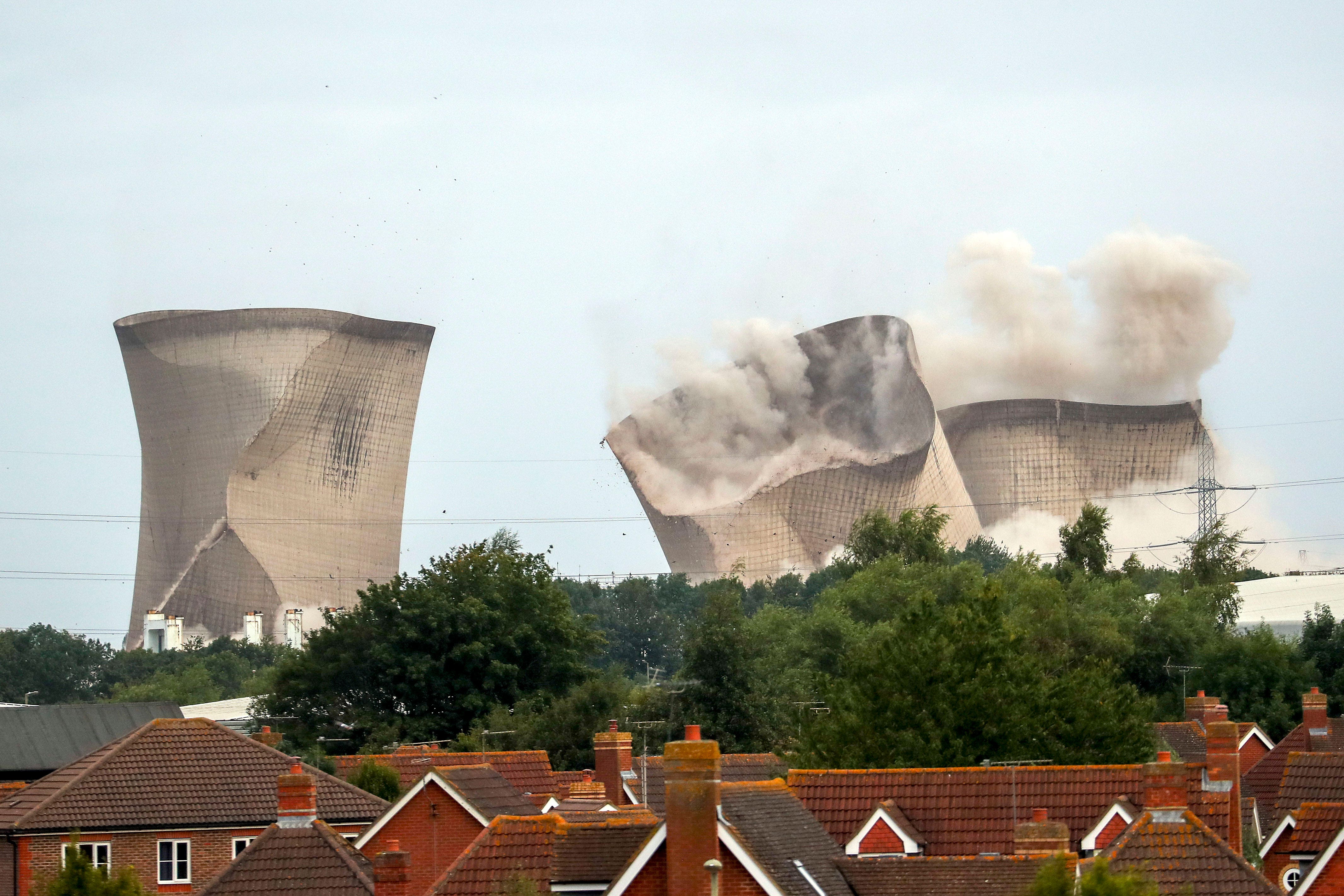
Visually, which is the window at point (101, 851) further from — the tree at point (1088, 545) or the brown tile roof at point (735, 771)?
the tree at point (1088, 545)

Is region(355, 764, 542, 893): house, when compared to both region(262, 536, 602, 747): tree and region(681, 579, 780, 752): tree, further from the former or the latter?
region(262, 536, 602, 747): tree

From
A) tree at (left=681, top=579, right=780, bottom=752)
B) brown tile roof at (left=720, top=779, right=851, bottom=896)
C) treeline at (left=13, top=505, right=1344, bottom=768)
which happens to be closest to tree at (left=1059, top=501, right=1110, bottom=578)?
treeline at (left=13, top=505, right=1344, bottom=768)

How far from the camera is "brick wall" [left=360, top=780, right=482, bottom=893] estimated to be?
18.7 m

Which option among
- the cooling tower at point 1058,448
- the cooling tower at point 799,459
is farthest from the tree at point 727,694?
Result: the cooling tower at point 1058,448

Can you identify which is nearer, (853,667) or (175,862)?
(175,862)

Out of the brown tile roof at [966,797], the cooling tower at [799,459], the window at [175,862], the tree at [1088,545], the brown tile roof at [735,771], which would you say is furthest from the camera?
the cooling tower at [799,459]

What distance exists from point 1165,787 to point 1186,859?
0.43 meters

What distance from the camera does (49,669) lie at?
9488 cm

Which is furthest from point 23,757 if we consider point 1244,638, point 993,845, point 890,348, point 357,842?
point 890,348

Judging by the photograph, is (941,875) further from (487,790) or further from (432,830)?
(487,790)

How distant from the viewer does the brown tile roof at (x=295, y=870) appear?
47.5ft

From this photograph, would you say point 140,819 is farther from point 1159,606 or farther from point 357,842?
point 1159,606

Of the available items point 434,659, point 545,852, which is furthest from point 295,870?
point 434,659

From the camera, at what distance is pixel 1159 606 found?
47781 millimetres
